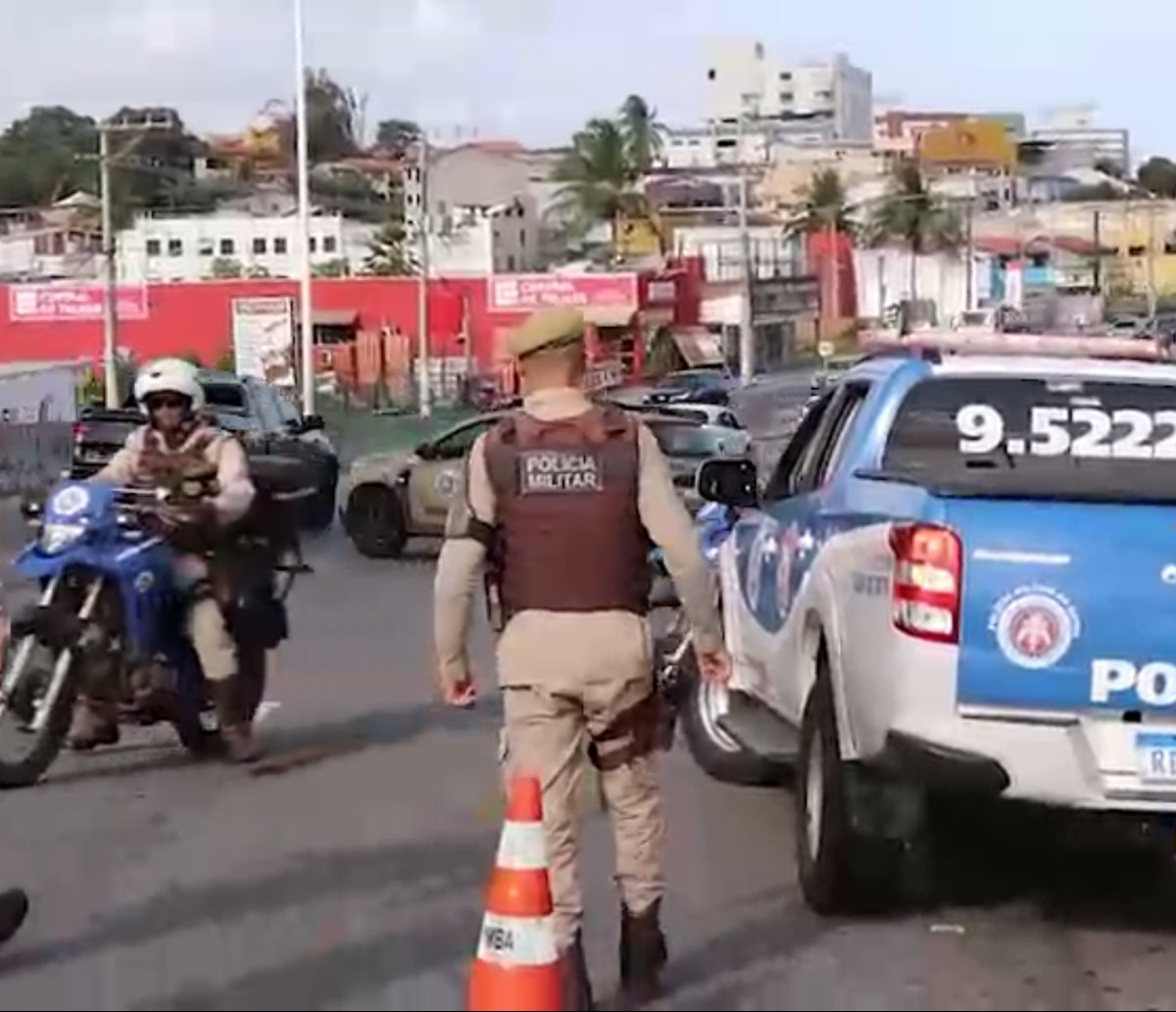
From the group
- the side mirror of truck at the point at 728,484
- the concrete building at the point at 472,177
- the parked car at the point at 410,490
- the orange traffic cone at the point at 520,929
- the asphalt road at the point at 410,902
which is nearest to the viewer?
the orange traffic cone at the point at 520,929

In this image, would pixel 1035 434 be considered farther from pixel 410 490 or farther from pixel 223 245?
pixel 223 245

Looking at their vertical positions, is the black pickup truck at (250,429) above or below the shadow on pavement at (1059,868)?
below

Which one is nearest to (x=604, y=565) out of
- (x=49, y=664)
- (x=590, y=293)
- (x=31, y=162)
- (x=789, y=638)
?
(x=789, y=638)

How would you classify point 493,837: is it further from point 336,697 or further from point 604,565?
point 336,697

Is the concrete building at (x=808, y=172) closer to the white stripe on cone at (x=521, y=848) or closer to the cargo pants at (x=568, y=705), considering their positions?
the cargo pants at (x=568, y=705)

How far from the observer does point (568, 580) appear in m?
7.16

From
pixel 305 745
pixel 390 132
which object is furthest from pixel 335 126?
pixel 305 745

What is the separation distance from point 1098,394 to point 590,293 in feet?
252

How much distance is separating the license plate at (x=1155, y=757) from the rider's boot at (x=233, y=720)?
5.02 m

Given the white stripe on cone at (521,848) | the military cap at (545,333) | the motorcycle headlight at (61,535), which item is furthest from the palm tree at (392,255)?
the white stripe on cone at (521,848)

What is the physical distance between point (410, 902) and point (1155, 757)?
8.09 ft

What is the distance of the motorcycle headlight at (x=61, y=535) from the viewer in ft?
37.3

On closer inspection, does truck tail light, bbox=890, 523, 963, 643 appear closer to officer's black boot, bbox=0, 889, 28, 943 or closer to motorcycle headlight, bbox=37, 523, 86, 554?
officer's black boot, bbox=0, 889, 28, 943

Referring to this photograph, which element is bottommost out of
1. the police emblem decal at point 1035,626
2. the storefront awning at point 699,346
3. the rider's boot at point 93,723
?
the storefront awning at point 699,346
